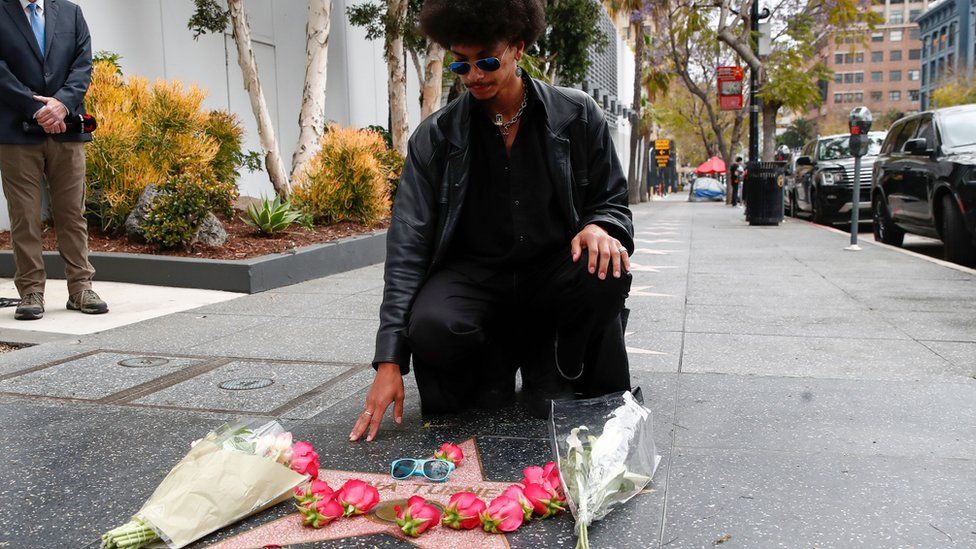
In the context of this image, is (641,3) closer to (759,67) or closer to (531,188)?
(759,67)

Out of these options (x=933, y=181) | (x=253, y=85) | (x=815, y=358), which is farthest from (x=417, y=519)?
(x=933, y=181)

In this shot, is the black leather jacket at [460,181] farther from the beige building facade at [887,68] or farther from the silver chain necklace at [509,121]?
the beige building facade at [887,68]

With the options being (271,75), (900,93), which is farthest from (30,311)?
(900,93)

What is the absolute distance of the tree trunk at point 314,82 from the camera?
32.3 ft

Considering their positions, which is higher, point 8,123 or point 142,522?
point 8,123

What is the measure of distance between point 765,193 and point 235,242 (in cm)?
1120

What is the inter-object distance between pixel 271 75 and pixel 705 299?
1087cm

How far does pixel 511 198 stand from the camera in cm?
306

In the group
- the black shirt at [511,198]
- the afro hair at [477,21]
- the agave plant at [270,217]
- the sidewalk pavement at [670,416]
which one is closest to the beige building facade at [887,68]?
the agave plant at [270,217]

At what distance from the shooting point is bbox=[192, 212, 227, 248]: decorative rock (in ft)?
24.8

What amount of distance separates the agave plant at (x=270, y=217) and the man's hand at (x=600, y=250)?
6.16m

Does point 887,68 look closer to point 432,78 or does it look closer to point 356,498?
point 432,78

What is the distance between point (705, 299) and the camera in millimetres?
6426

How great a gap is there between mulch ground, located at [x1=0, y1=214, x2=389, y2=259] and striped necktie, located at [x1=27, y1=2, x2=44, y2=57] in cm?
230
